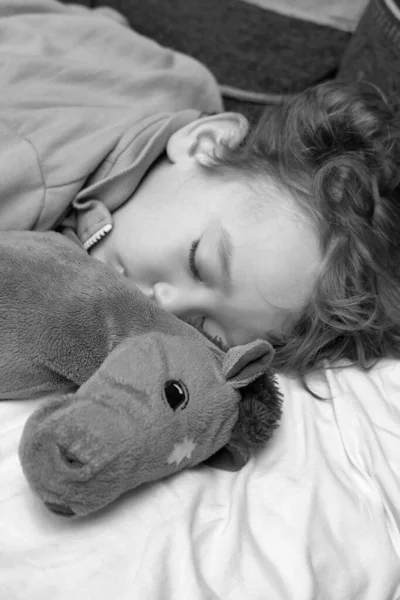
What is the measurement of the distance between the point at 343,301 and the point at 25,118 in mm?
591

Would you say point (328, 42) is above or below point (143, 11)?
above

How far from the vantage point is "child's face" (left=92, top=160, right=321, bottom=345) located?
0.90 metres

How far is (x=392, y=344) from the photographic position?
0.99m

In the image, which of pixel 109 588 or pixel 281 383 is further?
pixel 281 383

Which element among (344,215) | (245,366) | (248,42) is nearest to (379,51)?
(248,42)

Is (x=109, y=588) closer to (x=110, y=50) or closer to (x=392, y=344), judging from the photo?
(x=392, y=344)

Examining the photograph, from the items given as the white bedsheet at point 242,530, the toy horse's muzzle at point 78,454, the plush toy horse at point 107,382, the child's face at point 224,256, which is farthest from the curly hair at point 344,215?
the toy horse's muzzle at point 78,454

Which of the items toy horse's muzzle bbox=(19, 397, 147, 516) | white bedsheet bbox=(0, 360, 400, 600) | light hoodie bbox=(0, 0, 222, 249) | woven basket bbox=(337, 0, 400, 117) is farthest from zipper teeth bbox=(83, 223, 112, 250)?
woven basket bbox=(337, 0, 400, 117)

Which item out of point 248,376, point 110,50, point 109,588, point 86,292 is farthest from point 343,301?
point 110,50

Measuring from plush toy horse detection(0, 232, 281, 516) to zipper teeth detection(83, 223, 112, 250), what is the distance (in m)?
0.24

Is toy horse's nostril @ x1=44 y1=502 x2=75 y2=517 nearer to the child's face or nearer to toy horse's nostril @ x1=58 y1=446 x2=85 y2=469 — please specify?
toy horse's nostril @ x1=58 y1=446 x2=85 y2=469

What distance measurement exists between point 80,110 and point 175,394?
66 cm

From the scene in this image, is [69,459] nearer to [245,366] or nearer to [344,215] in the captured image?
[245,366]

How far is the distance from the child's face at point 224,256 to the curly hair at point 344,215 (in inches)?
1.3
